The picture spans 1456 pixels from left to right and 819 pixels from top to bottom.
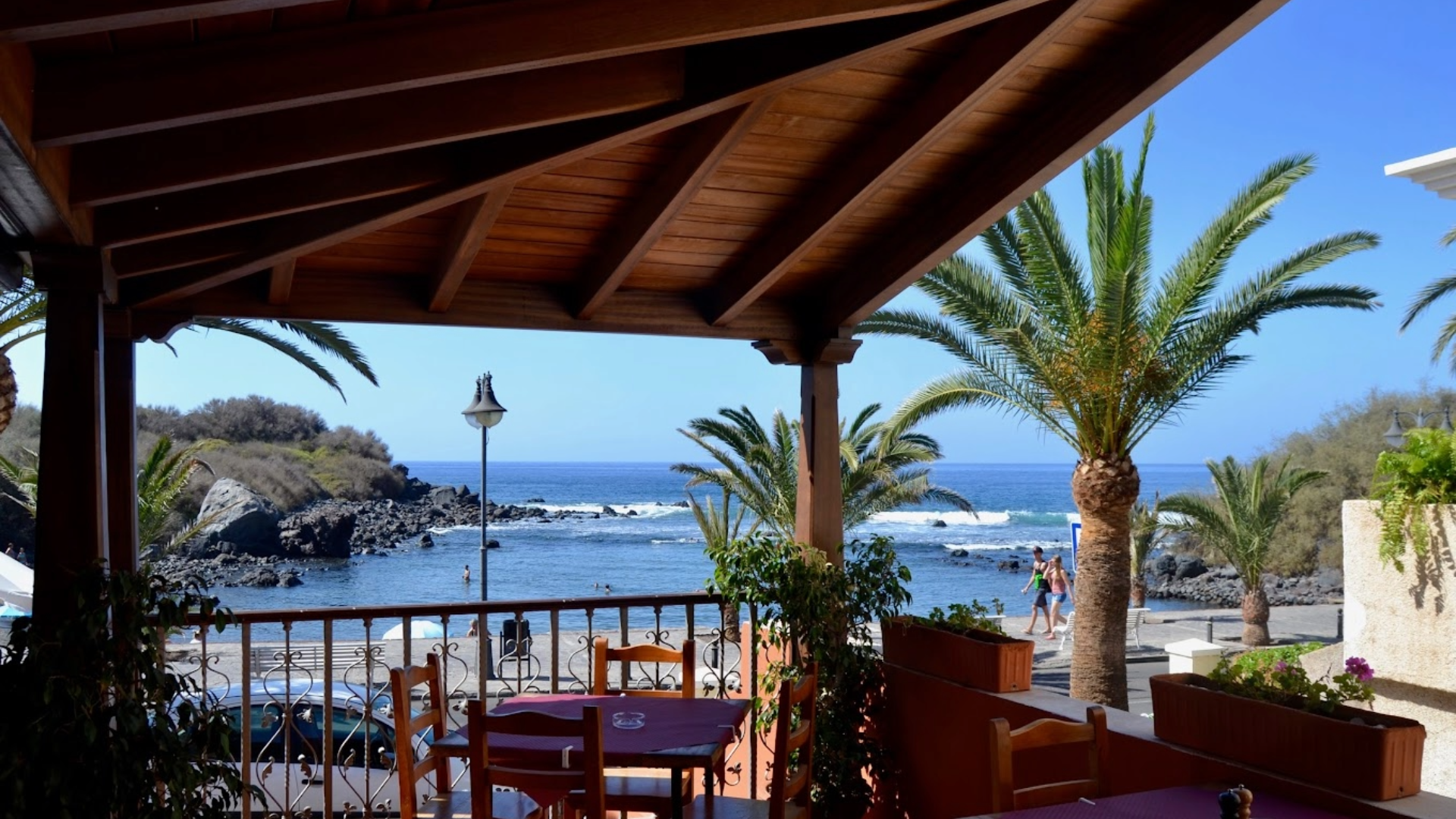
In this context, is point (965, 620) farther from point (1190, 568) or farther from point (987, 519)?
point (987, 519)

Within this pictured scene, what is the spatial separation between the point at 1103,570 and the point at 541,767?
6.52 m

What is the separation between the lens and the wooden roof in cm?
227

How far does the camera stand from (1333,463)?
2741cm

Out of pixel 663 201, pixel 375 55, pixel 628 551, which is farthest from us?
pixel 628 551

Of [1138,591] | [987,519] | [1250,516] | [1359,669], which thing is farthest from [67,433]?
[987,519]

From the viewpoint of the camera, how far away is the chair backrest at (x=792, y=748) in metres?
3.12

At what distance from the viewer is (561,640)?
80.6 feet

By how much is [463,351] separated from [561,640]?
122 feet

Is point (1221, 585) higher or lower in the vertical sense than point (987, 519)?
lower

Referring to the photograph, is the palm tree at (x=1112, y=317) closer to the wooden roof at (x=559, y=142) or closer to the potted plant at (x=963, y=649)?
the wooden roof at (x=559, y=142)

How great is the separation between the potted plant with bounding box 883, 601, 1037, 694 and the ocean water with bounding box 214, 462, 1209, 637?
69.5 ft

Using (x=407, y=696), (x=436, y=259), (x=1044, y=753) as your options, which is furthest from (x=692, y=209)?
(x=1044, y=753)

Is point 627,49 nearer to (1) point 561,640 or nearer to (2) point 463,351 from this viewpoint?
(1) point 561,640

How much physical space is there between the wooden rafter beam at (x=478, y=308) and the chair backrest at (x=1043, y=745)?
259 centimetres
